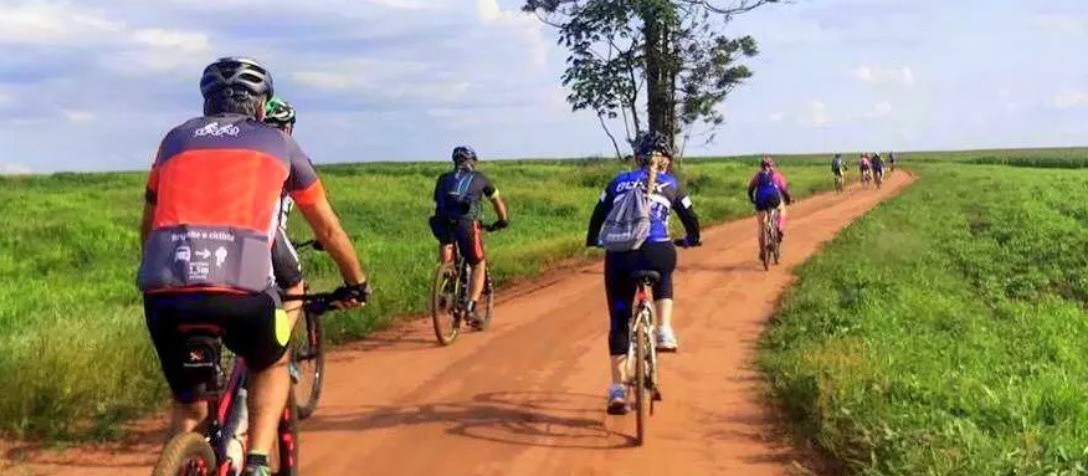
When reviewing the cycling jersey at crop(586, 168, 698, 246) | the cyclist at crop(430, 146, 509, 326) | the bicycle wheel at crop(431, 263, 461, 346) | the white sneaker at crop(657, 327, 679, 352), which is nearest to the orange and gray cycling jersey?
the cycling jersey at crop(586, 168, 698, 246)

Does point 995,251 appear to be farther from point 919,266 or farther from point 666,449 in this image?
point 666,449

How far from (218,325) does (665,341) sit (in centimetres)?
417

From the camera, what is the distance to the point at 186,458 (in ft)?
12.1

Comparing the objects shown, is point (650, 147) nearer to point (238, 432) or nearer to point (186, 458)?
point (238, 432)

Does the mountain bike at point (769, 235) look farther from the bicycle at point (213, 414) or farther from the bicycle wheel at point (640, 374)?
the bicycle at point (213, 414)

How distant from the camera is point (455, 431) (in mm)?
7094

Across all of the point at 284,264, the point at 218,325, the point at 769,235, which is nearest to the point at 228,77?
the point at 218,325

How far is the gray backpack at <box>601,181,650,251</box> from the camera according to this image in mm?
6988

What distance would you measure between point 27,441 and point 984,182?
43606 millimetres

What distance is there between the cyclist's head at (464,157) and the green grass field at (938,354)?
3.27 metres

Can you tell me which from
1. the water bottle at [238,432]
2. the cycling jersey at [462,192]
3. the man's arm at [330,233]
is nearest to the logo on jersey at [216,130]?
the man's arm at [330,233]

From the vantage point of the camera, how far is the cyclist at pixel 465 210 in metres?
10.4

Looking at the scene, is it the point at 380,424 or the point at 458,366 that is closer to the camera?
the point at 380,424

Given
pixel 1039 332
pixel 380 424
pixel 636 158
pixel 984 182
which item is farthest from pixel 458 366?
pixel 984 182
